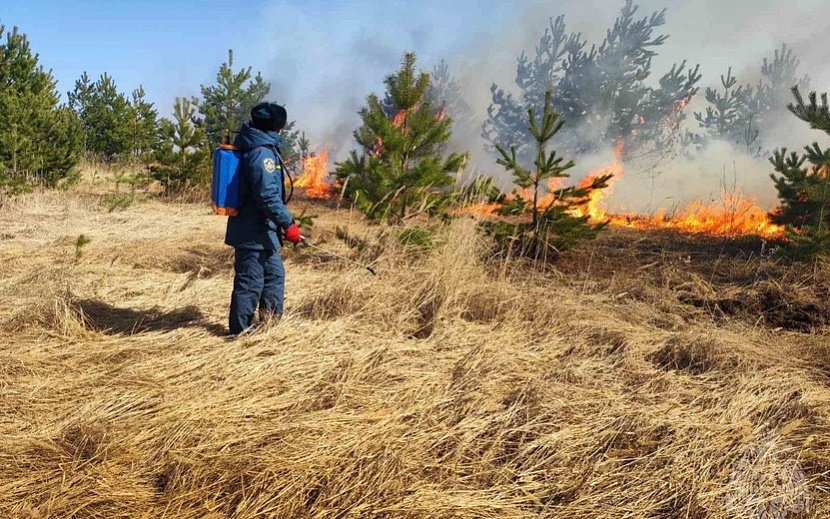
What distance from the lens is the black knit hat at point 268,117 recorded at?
11.8 ft

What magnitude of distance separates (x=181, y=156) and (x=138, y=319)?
9715 mm

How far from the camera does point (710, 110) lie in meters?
24.5

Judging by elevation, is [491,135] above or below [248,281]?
above

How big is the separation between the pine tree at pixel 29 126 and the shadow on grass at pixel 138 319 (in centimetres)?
822

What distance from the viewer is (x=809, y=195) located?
6.67 m

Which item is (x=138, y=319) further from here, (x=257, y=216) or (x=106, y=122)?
(x=106, y=122)

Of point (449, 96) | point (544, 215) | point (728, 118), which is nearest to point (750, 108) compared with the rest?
point (728, 118)

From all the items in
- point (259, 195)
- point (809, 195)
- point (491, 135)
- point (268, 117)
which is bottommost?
point (259, 195)

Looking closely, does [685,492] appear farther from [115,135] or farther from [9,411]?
[115,135]

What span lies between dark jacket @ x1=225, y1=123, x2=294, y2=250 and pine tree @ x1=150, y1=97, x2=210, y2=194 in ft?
32.3

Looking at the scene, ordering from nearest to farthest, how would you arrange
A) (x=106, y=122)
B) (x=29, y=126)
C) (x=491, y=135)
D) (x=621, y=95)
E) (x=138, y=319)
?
(x=138, y=319) < (x=29, y=126) < (x=106, y=122) < (x=621, y=95) < (x=491, y=135)

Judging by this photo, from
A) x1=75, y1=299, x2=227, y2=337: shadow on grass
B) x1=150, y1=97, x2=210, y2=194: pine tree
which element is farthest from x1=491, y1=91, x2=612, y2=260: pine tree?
x1=150, y1=97, x2=210, y2=194: pine tree

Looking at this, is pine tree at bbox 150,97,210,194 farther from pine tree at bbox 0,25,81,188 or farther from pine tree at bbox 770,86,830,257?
pine tree at bbox 770,86,830,257

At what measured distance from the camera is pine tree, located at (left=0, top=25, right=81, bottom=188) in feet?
35.2
